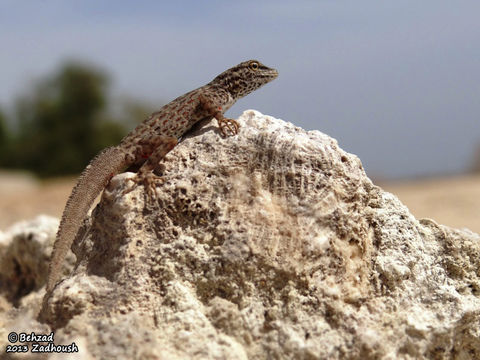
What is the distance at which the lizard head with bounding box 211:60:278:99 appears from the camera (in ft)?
18.3

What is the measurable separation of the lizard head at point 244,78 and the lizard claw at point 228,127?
1.47m

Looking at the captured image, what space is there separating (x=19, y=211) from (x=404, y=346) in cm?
1497

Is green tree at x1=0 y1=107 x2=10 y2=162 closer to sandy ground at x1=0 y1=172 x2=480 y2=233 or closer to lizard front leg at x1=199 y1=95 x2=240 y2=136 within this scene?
sandy ground at x1=0 y1=172 x2=480 y2=233

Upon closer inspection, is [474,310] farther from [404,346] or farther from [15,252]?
[15,252]

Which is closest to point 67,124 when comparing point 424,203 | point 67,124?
point 67,124

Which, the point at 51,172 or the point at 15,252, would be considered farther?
the point at 51,172

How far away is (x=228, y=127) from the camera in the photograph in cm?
400

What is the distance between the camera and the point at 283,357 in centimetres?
310

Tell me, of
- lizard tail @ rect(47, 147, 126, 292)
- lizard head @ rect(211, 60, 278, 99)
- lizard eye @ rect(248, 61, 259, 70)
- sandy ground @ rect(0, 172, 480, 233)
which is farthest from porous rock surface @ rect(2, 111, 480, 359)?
sandy ground @ rect(0, 172, 480, 233)

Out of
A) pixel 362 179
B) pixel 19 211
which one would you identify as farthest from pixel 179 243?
pixel 19 211

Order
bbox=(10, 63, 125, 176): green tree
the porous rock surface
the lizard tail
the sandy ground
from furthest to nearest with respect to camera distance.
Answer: bbox=(10, 63, 125, 176): green tree
the sandy ground
the lizard tail
the porous rock surface

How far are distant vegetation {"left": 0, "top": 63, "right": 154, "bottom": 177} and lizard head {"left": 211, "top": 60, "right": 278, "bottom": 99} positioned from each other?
28803 mm

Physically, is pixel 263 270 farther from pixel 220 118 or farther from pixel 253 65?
pixel 253 65

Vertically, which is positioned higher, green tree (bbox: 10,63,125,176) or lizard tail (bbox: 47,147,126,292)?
green tree (bbox: 10,63,125,176)
